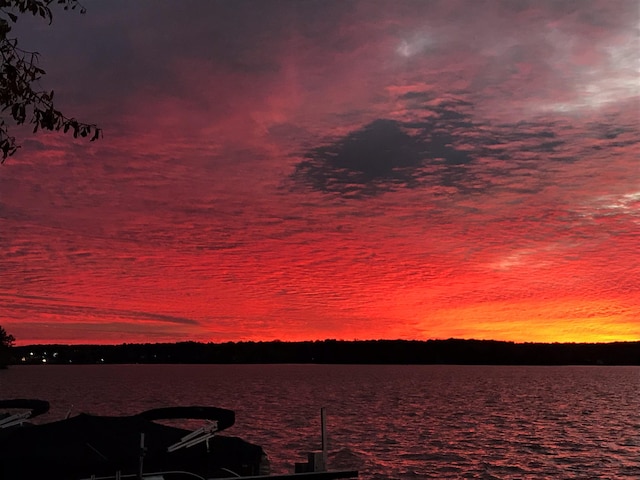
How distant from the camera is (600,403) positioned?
114 meters

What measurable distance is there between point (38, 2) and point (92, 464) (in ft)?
25.7

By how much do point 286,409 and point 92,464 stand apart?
78.1 m

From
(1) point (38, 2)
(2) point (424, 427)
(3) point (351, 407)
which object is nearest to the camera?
(1) point (38, 2)

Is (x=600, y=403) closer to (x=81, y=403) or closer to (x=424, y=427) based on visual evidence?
(x=424, y=427)

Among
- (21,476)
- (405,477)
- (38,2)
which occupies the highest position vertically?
(38,2)

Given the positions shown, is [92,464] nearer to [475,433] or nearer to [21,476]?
[21,476]

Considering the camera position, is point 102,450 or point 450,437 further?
point 450,437

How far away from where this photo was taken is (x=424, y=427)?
69875 millimetres

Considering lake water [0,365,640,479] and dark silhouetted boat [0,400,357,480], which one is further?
lake water [0,365,640,479]

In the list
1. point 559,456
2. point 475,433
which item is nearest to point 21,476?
point 559,456

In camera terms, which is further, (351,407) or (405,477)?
(351,407)

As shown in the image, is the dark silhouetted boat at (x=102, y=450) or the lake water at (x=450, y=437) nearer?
the dark silhouetted boat at (x=102, y=450)

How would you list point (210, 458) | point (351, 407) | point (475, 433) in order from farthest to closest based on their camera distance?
point (351, 407) < point (475, 433) < point (210, 458)

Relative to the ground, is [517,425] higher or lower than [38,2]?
A: lower
